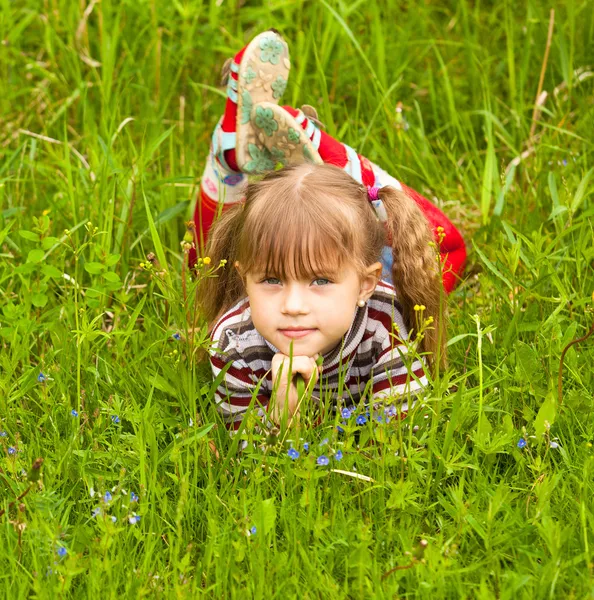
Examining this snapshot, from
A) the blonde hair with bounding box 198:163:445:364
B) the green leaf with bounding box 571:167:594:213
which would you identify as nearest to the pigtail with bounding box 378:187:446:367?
the blonde hair with bounding box 198:163:445:364

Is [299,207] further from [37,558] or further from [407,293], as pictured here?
[37,558]

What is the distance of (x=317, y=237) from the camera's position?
265 centimetres

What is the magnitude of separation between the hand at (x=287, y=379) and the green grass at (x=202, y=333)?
0.13 meters

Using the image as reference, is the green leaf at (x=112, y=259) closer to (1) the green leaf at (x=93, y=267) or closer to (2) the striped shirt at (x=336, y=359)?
(1) the green leaf at (x=93, y=267)

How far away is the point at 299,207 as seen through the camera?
8.75 ft

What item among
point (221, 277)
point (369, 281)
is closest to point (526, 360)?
point (369, 281)

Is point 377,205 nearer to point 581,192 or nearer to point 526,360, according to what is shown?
point 526,360

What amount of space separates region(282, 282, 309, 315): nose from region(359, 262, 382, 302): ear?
24 cm

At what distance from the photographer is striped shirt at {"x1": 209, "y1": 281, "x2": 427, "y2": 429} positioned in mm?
2875

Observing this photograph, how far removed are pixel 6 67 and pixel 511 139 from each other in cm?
233

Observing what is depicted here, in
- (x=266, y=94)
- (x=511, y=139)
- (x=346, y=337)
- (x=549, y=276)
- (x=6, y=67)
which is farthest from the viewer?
(x=6, y=67)

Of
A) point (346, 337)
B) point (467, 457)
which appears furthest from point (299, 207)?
point (467, 457)

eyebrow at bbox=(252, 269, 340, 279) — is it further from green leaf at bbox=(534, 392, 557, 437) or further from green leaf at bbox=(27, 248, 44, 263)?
green leaf at bbox=(27, 248, 44, 263)

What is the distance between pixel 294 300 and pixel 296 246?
0.14 metres
